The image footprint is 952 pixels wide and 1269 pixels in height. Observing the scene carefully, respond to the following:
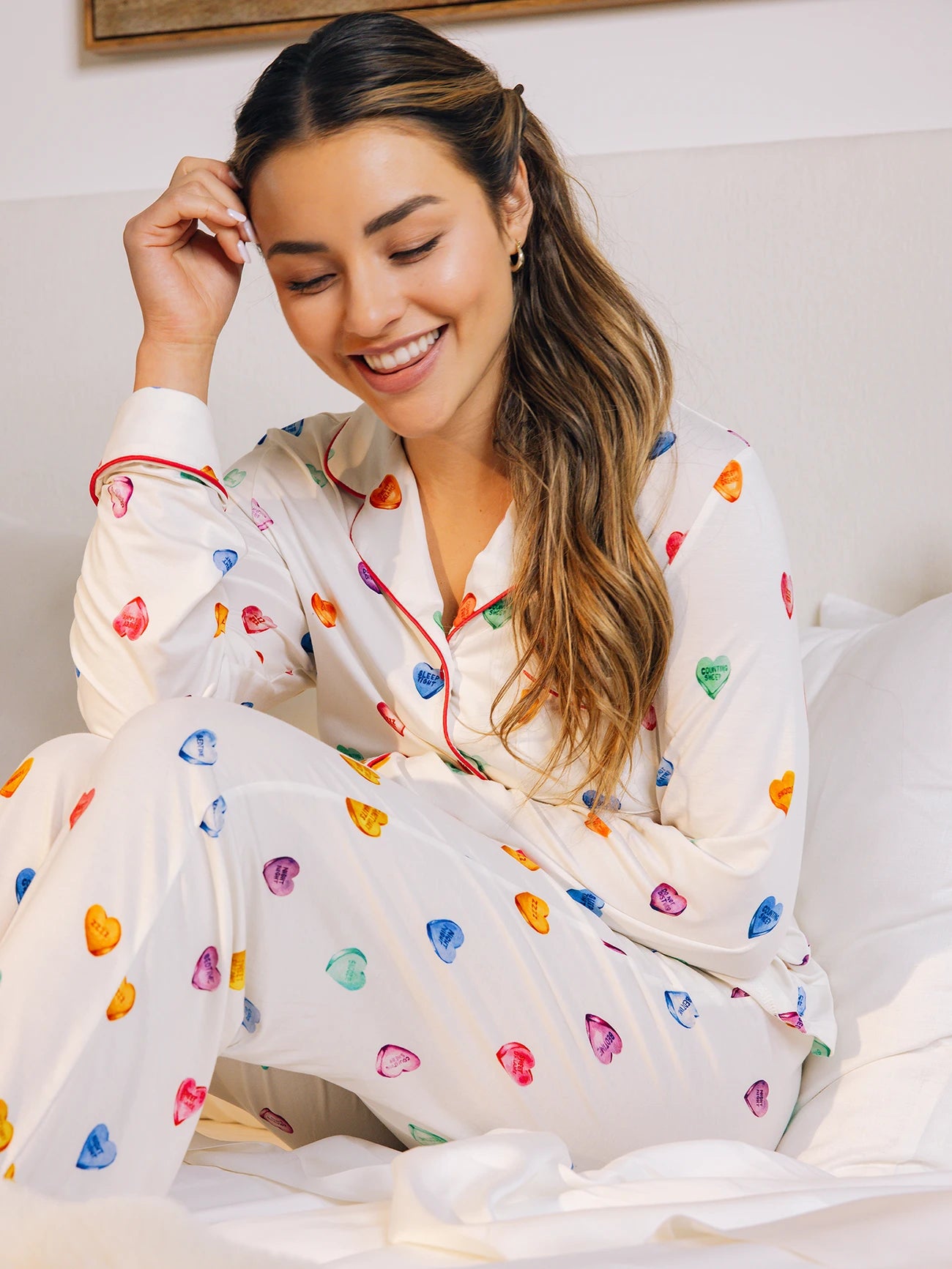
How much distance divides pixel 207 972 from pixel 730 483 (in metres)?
0.56

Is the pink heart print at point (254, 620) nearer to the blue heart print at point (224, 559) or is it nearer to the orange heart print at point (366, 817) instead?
the blue heart print at point (224, 559)

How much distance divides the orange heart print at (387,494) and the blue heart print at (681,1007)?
0.49m

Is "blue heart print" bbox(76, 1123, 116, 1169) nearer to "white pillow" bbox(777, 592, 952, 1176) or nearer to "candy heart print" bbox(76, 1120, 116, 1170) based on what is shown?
"candy heart print" bbox(76, 1120, 116, 1170)

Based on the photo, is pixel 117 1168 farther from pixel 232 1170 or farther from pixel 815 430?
pixel 815 430

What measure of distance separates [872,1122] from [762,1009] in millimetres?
114

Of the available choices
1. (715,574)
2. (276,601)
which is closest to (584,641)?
(715,574)

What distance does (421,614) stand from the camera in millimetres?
1075

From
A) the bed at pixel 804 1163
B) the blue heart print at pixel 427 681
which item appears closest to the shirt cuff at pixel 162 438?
the blue heart print at pixel 427 681

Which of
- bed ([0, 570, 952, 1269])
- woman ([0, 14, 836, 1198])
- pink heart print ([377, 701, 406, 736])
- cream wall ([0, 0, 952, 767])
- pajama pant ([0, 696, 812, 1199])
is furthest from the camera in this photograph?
cream wall ([0, 0, 952, 767])

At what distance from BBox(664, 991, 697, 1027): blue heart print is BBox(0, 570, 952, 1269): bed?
91 millimetres

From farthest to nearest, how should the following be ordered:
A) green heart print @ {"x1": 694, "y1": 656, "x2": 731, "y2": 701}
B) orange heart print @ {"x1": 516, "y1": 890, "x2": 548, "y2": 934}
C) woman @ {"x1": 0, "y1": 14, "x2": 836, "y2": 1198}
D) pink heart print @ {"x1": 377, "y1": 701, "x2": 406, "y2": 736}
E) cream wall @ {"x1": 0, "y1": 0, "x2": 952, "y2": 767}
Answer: cream wall @ {"x1": 0, "y1": 0, "x2": 952, "y2": 767}
pink heart print @ {"x1": 377, "y1": 701, "x2": 406, "y2": 736}
green heart print @ {"x1": 694, "y1": 656, "x2": 731, "y2": 701}
orange heart print @ {"x1": 516, "y1": 890, "x2": 548, "y2": 934}
woman @ {"x1": 0, "y1": 14, "x2": 836, "y2": 1198}

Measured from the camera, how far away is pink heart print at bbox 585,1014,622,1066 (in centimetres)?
88

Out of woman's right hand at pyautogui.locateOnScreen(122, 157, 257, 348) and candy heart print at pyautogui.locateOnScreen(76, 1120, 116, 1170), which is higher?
woman's right hand at pyautogui.locateOnScreen(122, 157, 257, 348)

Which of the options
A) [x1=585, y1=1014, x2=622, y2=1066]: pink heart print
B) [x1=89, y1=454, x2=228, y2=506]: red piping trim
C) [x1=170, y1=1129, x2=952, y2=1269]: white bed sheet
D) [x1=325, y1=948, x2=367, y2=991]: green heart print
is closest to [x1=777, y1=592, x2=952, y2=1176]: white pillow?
[x1=170, y1=1129, x2=952, y2=1269]: white bed sheet
